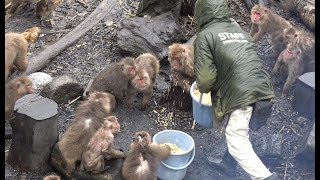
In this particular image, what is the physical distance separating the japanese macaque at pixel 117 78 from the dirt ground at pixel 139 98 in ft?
1.98

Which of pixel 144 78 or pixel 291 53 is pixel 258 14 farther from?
pixel 144 78

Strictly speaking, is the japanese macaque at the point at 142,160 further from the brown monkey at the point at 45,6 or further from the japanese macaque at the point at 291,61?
the brown monkey at the point at 45,6

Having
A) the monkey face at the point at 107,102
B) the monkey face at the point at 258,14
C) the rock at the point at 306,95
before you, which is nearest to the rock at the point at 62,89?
the monkey face at the point at 107,102

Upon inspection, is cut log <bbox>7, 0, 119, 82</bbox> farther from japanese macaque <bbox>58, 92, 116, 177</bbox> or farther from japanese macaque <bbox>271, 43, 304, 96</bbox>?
japanese macaque <bbox>271, 43, 304, 96</bbox>

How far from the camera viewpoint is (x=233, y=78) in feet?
26.5

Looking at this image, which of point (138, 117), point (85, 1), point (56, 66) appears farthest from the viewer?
point (85, 1)

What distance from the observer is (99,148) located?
27.3ft

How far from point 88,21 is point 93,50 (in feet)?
3.65

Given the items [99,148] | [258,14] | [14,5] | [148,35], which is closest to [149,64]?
[148,35]

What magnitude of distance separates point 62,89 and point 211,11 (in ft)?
11.5

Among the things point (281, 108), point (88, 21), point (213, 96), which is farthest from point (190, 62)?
point (88, 21)

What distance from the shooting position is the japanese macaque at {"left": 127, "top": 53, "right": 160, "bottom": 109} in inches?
399
